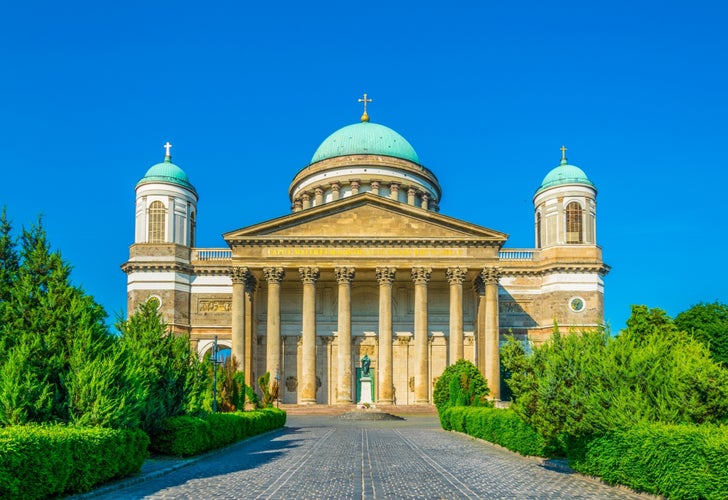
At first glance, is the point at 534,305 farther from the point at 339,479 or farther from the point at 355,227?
the point at 339,479

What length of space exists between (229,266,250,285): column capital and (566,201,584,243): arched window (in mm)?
26736

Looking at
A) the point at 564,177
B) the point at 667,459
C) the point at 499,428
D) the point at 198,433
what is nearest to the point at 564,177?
the point at 564,177

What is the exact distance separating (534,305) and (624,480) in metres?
48.8

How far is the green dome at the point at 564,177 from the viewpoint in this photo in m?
66.2

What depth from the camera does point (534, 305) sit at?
65625 mm

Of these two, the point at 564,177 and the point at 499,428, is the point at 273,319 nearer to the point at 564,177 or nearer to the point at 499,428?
the point at 564,177

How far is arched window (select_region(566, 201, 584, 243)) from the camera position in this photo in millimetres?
65625

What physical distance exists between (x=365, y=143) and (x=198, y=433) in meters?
54.1

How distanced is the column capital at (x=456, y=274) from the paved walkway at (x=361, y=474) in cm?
2465

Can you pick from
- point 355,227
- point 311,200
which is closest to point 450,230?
point 355,227

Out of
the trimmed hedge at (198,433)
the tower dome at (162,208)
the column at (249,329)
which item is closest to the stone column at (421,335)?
the column at (249,329)

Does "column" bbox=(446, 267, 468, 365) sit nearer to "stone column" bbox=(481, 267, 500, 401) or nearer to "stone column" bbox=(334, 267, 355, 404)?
"stone column" bbox=(481, 267, 500, 401)

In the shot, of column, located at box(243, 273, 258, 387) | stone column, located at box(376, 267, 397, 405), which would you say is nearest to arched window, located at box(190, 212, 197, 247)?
column, located at box(243, 273, 258, 387)

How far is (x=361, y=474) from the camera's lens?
2036cm
